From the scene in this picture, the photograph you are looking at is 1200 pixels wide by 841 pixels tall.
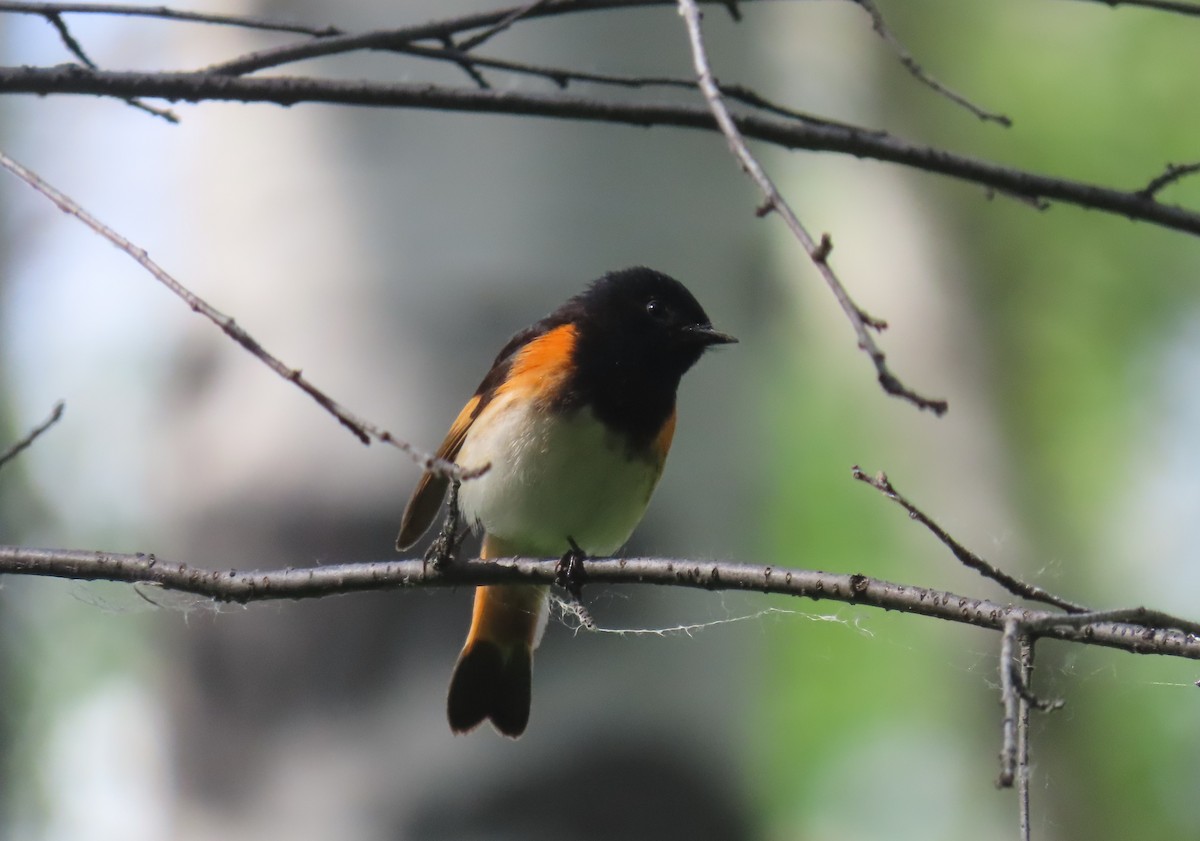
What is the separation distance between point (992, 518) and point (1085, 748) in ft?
5.57

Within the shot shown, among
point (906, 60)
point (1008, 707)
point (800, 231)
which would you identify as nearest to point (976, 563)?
point (1008, 707)

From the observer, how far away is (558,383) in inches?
138

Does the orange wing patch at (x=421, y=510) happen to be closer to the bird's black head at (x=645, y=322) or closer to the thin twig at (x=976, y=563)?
the bird's black head at (x=645, y=322)

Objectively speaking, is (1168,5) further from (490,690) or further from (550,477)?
(490,690)

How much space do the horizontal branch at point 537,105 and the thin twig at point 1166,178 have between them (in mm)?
35

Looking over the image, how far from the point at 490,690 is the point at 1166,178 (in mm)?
2423

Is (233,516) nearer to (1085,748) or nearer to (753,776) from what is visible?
(753,776)

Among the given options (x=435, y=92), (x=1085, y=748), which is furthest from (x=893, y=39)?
(x=1085, y=748)

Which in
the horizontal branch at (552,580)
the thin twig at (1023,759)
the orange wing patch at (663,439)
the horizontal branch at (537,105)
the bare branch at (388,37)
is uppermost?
the bare branch at (388,37)

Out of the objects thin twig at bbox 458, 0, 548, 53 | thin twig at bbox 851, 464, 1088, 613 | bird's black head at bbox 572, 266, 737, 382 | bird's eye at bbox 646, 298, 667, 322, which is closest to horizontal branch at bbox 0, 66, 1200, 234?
thin twig at bbox 458, 0, 548, 53

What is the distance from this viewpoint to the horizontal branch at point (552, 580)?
5.67 ft

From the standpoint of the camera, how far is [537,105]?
2035 millimetres

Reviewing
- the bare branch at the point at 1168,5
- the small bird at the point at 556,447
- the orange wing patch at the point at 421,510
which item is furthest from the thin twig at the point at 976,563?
the orange wing patch at the point at 421,510

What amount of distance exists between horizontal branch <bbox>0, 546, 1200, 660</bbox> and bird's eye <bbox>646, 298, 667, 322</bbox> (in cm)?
174
